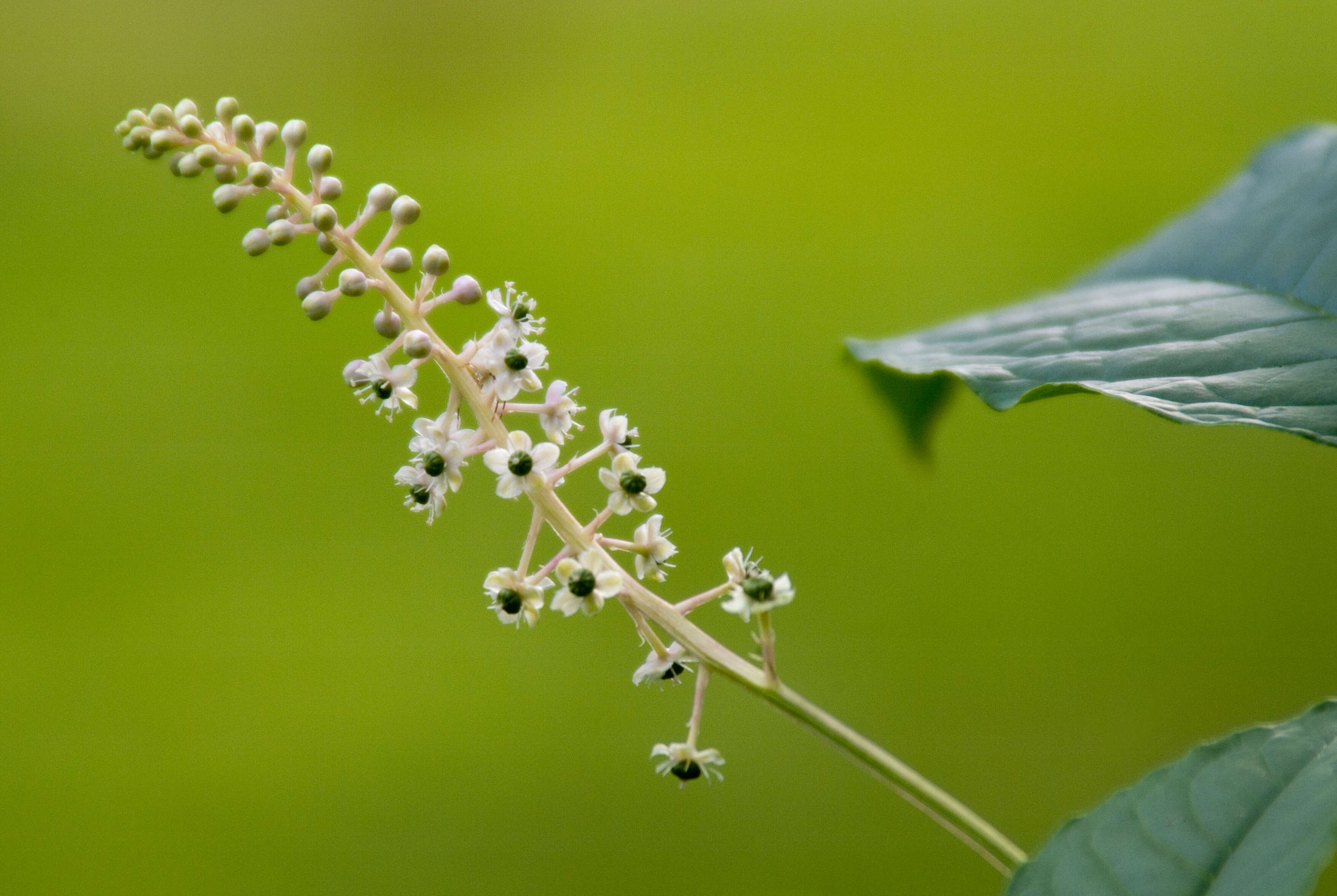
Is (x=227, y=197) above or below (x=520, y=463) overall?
above

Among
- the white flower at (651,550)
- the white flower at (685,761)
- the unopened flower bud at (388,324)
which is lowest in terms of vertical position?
the white flower at (685,761)

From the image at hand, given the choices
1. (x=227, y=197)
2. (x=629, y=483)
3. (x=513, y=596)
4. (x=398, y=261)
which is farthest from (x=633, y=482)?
(x=227, y=197)

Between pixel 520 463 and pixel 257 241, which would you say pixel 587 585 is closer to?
pixel 520 463

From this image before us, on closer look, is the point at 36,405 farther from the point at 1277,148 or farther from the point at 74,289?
the point at 1277,148

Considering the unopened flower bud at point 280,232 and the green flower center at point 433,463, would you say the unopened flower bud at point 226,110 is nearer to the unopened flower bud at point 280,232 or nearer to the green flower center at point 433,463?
the unopened flower bud at point 280,232

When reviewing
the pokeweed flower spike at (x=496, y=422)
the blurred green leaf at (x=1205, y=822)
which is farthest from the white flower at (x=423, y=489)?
the blurred green leaf at (x=1205, y=822)

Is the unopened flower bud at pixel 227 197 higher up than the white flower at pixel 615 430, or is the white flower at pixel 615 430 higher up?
the unopened flower bud at pixel 227 197

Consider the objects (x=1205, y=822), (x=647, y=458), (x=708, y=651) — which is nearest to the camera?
(x=1205, y=822)
